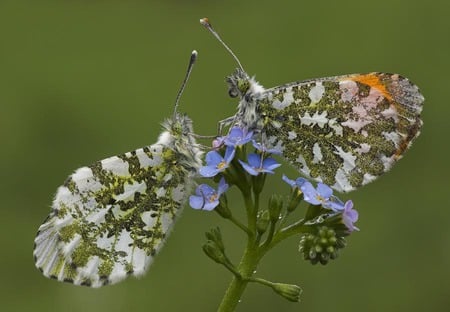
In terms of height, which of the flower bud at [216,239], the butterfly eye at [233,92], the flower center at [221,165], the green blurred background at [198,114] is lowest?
the flower bud at [216,239]

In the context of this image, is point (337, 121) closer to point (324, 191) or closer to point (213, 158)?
point (324, 191)

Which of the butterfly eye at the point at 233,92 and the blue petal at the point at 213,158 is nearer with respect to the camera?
the blue petal at the point at 213,158

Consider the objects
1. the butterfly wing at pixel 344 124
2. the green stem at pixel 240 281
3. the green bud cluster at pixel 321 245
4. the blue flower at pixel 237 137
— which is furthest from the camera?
the butterfly wing at pixel 344 124

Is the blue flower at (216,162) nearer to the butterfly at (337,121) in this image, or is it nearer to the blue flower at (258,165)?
the blue flower at (258,165)

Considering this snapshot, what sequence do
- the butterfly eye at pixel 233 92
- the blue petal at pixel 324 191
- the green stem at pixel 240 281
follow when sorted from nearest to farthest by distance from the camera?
the green stem at pixel 240 281, the blue petal at pixel 324 191, the butterfly eye at pixel 233 92

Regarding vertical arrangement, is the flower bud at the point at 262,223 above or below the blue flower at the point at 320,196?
below

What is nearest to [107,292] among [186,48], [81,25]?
[186,48]

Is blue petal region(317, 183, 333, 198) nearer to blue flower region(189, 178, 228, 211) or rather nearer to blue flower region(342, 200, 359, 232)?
blue flower region(342, 200, 359, 232)

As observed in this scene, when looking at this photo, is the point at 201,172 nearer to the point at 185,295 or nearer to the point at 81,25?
the point at 185,295

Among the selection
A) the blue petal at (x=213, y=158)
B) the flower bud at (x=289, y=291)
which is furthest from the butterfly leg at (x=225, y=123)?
the flower bud at (x=289, y=291)

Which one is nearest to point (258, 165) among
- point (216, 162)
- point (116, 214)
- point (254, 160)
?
point (254, 160)
